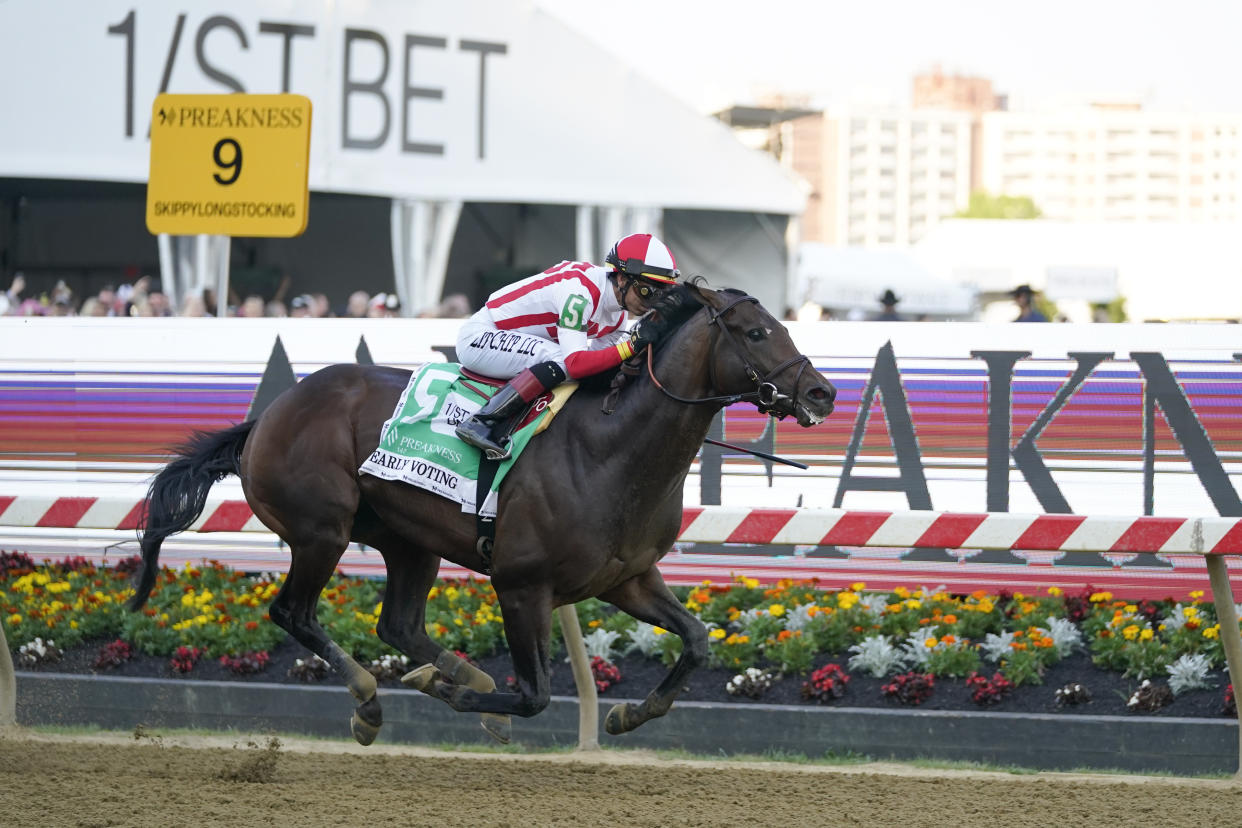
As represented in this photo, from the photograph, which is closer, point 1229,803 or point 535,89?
point 1229,803

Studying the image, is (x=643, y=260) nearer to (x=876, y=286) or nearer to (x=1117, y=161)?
(x=876, y=286)

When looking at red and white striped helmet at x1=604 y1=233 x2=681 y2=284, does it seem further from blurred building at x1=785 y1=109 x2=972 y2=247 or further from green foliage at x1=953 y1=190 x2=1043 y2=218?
blurred building at x1=785 y1=109 x2=972 y2=247

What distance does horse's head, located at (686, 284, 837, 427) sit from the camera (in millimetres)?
4836

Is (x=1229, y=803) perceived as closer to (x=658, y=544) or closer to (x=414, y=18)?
(x=658, y=544)

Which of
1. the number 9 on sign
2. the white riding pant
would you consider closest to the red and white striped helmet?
the white riding pant

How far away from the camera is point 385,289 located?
21188 mm

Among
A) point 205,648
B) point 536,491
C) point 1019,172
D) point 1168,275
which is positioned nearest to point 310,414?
point 536,491

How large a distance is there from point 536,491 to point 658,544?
466 millimetres

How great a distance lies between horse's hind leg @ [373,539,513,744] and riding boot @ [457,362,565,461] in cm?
85

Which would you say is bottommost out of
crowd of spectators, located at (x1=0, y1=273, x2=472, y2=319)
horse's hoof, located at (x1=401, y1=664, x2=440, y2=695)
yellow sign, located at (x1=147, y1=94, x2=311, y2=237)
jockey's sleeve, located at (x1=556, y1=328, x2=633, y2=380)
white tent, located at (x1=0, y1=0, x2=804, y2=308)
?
horse's hoof, located at (x1=401, y1=664, x2=440, y2=695)

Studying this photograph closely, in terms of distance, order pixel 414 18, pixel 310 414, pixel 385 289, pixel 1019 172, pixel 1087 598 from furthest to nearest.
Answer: pixel 1019 172 < pixel 385 289 < pixel 414 18 < pixel 1087 598 < pixel 310 414

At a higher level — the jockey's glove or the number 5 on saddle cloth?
the jockey's glove

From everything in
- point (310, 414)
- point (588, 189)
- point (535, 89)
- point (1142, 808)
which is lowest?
point (1142, 808)

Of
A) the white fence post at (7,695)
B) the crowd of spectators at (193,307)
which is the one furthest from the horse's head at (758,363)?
the crowd of spectators at (193,307)
